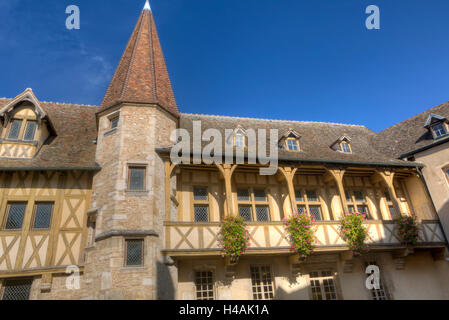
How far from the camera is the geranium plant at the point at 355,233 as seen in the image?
982cm

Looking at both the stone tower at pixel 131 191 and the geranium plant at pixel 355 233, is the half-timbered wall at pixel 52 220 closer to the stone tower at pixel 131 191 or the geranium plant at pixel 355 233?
the stone tower at pixel 131 191

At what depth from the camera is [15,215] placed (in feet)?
30.2

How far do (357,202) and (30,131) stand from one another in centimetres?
1213

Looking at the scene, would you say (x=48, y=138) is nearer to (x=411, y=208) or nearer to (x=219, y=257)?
(x=219, y=257)

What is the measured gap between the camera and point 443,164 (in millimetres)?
11719

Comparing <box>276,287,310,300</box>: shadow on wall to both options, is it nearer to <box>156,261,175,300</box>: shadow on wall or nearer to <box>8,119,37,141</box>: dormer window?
<box>156,261,175,300</box>: shadow on wall

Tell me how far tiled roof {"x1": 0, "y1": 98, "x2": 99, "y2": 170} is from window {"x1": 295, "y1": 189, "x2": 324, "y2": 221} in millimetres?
7241

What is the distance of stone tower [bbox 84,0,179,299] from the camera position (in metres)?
8.12

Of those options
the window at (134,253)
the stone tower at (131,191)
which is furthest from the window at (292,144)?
the window at (134,253)

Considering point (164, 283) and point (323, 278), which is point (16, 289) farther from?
point (323, 278)

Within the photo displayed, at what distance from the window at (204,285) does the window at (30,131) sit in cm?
710

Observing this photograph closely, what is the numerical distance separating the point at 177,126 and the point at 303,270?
6809 mm

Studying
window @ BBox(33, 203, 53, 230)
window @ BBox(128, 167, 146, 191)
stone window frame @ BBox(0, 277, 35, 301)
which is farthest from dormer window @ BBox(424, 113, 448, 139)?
stone window frame @ BBox(0, 277, 35, 301)

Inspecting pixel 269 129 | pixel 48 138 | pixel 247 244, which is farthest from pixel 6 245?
pixel 269 129
